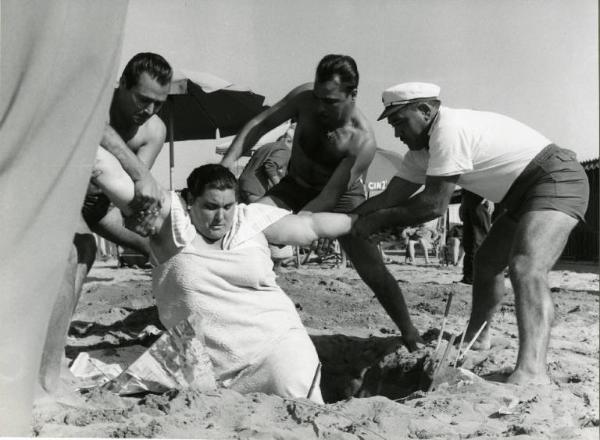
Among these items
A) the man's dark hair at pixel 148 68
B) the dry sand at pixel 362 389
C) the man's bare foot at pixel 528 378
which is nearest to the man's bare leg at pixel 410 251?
the dry sand at pixel 362 389

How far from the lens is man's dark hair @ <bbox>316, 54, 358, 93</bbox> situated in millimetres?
4113

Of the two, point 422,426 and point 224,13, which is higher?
point 224,13

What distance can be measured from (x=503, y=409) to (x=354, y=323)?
225 centimetres

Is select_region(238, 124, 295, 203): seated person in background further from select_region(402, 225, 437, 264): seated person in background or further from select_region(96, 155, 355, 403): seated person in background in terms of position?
select_region(402, 225, 437, 264): seated person in background

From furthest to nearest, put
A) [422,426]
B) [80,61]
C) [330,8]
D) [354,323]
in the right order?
1. [354,323]
2. [330,8]
3. [422,426]
4. [80,61]

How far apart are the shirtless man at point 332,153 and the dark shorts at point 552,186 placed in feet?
3.27

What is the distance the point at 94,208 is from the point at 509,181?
7.62ft

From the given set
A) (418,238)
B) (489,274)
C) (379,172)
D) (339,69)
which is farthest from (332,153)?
(418,238)

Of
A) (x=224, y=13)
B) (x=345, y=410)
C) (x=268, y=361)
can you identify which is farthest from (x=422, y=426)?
(x=224, y=13)

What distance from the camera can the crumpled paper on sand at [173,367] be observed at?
2.99 metres

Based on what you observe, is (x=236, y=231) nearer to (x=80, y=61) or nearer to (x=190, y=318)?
(x=190, y=318)

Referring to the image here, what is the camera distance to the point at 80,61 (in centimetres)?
244

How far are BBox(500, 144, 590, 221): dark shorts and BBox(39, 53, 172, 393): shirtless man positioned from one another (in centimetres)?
192

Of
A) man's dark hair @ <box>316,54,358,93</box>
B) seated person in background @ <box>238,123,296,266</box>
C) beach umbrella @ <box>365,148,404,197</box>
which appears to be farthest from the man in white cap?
beach umbrella @ <box>365,148,404,197</box>
